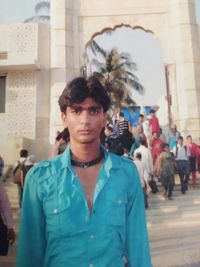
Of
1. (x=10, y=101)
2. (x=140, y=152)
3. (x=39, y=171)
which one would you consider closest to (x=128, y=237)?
(x=39, y=171)

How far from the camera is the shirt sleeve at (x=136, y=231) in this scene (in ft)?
5.03

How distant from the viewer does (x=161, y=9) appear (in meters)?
12.9

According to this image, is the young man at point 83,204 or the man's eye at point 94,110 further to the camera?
the man's eye at point 94,110

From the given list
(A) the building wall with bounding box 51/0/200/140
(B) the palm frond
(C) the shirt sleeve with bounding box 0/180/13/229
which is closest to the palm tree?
(B) the palm frond

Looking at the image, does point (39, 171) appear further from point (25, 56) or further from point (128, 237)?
point (25, 56)

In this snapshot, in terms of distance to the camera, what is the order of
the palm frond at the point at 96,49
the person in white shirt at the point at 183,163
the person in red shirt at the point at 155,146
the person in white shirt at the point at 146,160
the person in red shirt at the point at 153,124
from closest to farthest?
the person in white shirt at the point at 146,160 → the person in white shirt at the point at 183,163 → the person in red shirt at the point at 155,146 → the person in red shirt at the point at 153,124 → the palm frond at the point at 96,49

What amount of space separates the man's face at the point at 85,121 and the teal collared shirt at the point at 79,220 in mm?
126

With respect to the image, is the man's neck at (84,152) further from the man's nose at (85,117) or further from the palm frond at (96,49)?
the palm frond at (96,49)

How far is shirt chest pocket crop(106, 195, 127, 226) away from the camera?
147cm

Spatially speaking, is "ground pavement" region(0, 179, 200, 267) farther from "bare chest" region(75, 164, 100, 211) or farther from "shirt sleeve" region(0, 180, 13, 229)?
"bare chest" region(75, 164, 100, 211)

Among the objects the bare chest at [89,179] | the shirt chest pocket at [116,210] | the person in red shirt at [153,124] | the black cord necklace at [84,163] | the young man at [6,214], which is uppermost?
the person in red shirt at [153,124]

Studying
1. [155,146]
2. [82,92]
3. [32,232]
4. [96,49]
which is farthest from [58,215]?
[96,49]

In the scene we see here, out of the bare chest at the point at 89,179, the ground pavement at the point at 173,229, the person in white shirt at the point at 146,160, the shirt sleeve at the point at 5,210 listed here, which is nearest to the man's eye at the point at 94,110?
the bare chest at the point at 89,179

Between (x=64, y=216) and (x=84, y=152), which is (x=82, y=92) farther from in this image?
(x=64, y=216)
